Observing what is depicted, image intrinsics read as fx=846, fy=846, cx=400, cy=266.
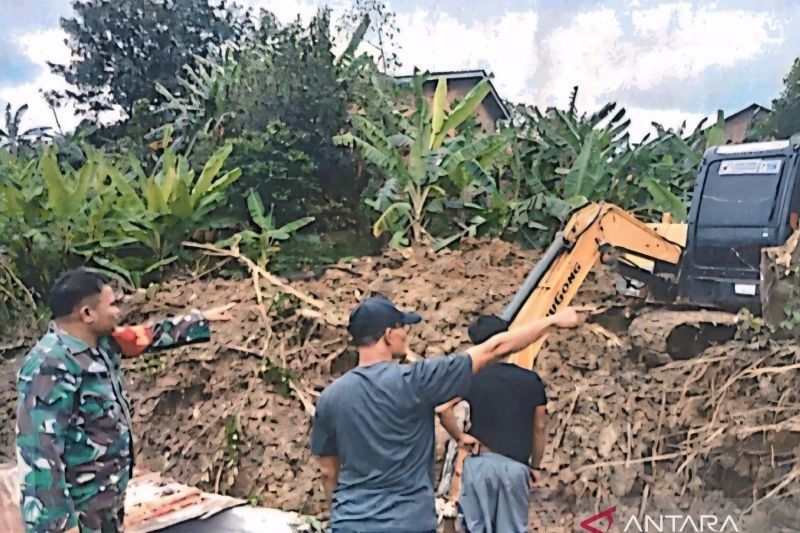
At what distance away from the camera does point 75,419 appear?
7.24 feet

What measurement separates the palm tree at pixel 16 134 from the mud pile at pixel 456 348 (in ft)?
13.0

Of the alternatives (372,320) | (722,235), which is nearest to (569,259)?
(722,235)

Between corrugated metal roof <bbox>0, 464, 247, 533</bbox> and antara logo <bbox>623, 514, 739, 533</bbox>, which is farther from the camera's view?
antara logo <bbox>623, 514, 739, 533</bbox>

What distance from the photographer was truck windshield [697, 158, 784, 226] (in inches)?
178

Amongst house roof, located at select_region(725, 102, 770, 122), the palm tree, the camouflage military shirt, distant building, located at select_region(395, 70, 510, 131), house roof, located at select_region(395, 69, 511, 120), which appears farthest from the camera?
the palm tree

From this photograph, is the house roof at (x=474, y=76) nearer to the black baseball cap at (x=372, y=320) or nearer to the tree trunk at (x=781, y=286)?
the tree trunk at (x=781, y=286)

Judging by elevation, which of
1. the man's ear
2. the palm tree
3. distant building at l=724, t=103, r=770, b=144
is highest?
the palm tree

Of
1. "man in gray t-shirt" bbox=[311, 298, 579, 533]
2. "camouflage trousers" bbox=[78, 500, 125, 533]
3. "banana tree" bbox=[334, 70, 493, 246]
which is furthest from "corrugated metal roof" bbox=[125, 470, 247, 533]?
"banana tree" bbox=[334, 70, 493, 246]

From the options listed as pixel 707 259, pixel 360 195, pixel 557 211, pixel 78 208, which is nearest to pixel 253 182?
pixel 360 195

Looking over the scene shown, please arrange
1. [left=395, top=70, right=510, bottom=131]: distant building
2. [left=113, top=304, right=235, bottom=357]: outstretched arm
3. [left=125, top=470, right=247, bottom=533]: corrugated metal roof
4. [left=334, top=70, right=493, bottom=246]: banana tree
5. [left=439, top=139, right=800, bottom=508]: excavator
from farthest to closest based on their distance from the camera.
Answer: [left=395, top=70, right=510, bottom=131]: distant building < [left=334, top=70, right=493, bottom=246]: banana tree < [left=439, top=139, right=800, bottom=508]: excavator < [left=125, top=470, right=247, bottom=533]: corrugated metal roof < [left=113, top=304, right=235, bottom=357]: outstretched arm

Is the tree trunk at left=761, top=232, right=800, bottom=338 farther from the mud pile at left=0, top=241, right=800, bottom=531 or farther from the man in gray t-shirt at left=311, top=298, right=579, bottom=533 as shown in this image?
the man in gray t-shirt at left=311, top=298, right=579, bottom=533

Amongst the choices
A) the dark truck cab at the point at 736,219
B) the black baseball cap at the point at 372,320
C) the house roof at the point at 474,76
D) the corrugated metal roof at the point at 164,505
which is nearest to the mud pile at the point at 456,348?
the dark truck cab at the point at 736,219

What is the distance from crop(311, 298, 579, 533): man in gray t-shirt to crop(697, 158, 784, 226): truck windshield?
9.17 ft

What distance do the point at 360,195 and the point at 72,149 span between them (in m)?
3.88
